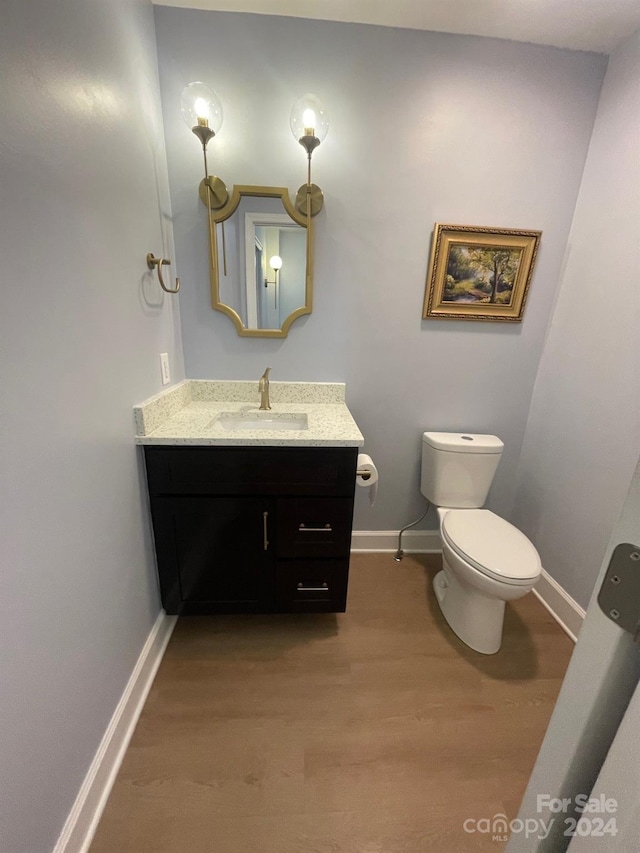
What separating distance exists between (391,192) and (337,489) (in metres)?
1.31

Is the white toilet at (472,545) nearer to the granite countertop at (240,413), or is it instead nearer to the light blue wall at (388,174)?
the light blue wall at (388,174)

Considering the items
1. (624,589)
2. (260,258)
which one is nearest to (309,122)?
(260,258)

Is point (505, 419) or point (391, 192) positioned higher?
point (391, 192)

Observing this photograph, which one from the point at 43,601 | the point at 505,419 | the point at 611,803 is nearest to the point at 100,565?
the point at 43,601

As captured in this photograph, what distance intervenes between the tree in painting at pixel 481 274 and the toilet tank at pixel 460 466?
0.68m

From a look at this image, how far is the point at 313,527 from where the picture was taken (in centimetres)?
130

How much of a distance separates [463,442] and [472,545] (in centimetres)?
49

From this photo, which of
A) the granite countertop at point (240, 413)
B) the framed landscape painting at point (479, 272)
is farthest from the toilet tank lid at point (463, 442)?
the framed landscape painting at point (479, 272)

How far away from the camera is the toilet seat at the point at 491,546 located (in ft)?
4.00

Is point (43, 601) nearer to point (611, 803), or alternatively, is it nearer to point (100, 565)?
point (100, 565)

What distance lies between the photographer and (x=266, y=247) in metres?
1.48

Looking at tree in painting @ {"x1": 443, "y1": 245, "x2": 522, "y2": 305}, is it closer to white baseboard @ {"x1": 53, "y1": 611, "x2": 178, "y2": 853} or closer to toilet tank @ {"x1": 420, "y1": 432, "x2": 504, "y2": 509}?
toilet tank @ {"x1": 420, "y1": 432, "x2": 504, "y2": 509}

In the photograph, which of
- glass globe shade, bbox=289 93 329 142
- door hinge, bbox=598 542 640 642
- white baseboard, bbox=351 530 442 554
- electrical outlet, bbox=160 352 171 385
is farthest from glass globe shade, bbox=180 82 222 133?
white baseboard, bbox=351 530 442 554

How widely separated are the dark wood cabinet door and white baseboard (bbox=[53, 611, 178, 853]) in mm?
186
